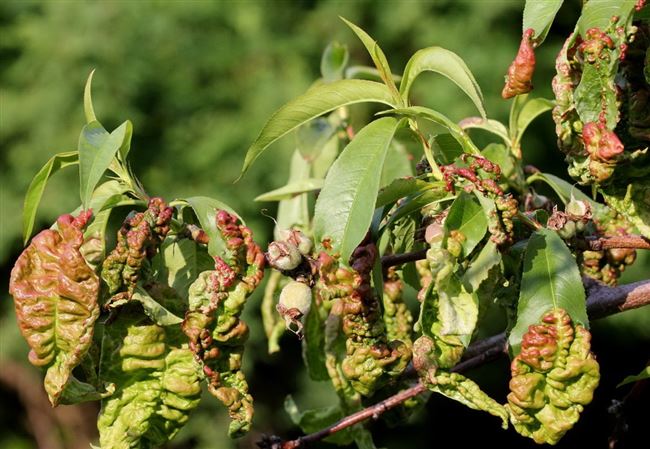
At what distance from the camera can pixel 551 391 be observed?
130cm

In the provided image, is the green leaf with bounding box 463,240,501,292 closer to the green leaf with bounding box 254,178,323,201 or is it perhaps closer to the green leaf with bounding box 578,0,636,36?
the green leaf with bounding box 578,0,636,36

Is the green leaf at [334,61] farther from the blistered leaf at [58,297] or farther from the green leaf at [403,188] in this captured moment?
the blistered leaf at [58,297]

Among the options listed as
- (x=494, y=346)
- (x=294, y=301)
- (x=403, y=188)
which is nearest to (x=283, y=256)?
(x=294, y=301)

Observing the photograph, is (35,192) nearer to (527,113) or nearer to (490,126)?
(490,126)

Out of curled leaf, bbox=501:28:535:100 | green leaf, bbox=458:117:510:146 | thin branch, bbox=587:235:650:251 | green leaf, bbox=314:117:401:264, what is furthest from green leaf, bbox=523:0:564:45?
green leaf, bbox=458:117:510:146

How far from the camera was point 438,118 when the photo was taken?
1417 millimetres

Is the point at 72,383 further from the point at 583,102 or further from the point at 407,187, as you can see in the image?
the point at 583,102

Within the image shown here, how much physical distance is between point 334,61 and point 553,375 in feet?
3.78

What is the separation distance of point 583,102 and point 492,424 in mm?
4390

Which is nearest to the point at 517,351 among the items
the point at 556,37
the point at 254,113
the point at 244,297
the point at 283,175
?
the point at 244,297

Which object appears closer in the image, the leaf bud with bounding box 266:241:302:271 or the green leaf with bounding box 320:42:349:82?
the leaf bud with bounding box 266:241:302:271

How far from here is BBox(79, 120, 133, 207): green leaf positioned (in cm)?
133

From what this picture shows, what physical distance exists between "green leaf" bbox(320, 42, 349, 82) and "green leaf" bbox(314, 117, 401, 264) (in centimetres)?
82

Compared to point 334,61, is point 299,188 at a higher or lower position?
lower
